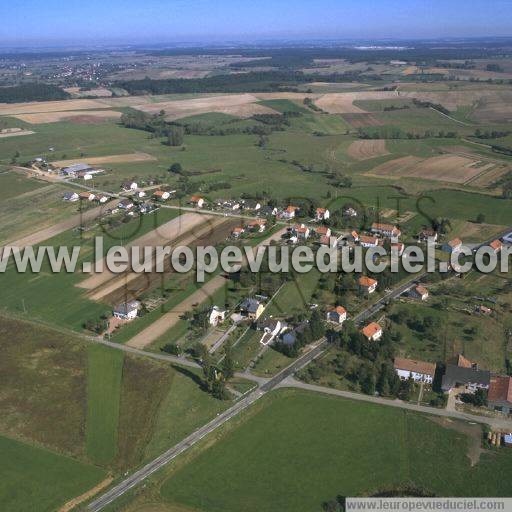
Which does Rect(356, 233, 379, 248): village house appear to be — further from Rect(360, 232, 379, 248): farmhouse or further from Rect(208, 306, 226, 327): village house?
Rect(208, 306, 226, 327): village house

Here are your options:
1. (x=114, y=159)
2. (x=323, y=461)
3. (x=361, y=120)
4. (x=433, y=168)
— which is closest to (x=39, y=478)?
(x=323, y=461)

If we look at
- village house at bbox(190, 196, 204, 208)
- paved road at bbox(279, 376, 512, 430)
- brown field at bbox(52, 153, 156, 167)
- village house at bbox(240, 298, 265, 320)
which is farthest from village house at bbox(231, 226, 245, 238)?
brown field at bbox(52, 153, 156, 167)

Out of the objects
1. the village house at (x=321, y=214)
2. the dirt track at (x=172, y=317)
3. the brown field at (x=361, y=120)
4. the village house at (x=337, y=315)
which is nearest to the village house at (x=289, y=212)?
the village house at (x=321, y=214)

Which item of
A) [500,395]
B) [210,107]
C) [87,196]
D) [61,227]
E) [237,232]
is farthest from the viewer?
[210,107]

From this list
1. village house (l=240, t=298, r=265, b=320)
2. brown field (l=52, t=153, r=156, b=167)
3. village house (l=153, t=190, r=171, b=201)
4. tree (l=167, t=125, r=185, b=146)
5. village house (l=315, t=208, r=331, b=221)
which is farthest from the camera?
tree (l=167, t=125, r=185, b=146)

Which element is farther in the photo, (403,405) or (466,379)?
(466,379)

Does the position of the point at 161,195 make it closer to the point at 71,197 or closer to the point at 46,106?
the point at 71,197
